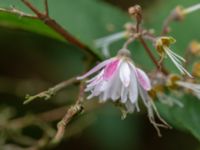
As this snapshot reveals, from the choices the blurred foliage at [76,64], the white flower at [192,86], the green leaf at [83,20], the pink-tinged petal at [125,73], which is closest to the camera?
the pink-tinged petal at [125,73]

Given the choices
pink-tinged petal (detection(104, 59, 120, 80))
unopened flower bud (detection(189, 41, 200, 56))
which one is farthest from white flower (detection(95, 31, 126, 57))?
pink-tinged petal (detection(104, 59, 120, 80))

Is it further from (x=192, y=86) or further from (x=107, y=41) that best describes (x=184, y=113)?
(x=107, y=41)

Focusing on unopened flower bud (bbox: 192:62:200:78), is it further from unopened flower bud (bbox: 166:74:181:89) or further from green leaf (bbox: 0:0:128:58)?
green leaf (bbox: 0:0:128:58)

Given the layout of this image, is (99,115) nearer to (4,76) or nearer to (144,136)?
(144,136)

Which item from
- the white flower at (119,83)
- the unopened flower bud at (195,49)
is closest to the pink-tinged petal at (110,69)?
the white flower at (119,83)

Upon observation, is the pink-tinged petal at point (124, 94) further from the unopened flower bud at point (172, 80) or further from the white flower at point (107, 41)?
the white flower at point (107, 41)

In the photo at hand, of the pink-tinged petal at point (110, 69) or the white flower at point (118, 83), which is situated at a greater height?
the pink-tinged petal at point (110, 69)

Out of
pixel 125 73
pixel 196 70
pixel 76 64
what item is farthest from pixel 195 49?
pixel 76 64

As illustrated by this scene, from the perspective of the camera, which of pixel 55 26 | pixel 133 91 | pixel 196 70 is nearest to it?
pixel 133 91
